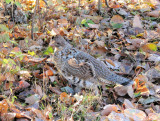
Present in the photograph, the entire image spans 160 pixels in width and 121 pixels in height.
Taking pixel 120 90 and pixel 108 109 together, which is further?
pixel 120 90

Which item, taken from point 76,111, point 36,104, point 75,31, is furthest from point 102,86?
point 75,31

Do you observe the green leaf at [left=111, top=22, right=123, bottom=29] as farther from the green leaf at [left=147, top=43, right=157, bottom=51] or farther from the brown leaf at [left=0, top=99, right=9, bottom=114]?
the brown leaf at [left=0, top=99, right=9, bottom=114]

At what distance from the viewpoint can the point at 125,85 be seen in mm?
3531

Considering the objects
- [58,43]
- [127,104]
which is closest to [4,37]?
[58,43]

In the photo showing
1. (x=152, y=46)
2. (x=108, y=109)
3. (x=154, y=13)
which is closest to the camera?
(x=108, y=109)

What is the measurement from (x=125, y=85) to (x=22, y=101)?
5.15 ft

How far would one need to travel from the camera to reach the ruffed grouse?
357 cm

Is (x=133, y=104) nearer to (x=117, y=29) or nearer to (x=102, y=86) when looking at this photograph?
(x=102, y=86)

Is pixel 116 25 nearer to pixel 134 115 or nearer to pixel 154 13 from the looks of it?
pixel 154 13

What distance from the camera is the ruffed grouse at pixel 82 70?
11.7ft

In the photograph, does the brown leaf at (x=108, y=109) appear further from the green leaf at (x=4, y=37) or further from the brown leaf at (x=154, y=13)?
the brown leaf at (x=154, y=13)

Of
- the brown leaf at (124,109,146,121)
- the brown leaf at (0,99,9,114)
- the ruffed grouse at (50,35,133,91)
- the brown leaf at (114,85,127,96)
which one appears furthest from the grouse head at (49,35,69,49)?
the brown leaf at (124,109,146,121)

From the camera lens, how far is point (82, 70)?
3576 mm

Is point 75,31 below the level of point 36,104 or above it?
above
